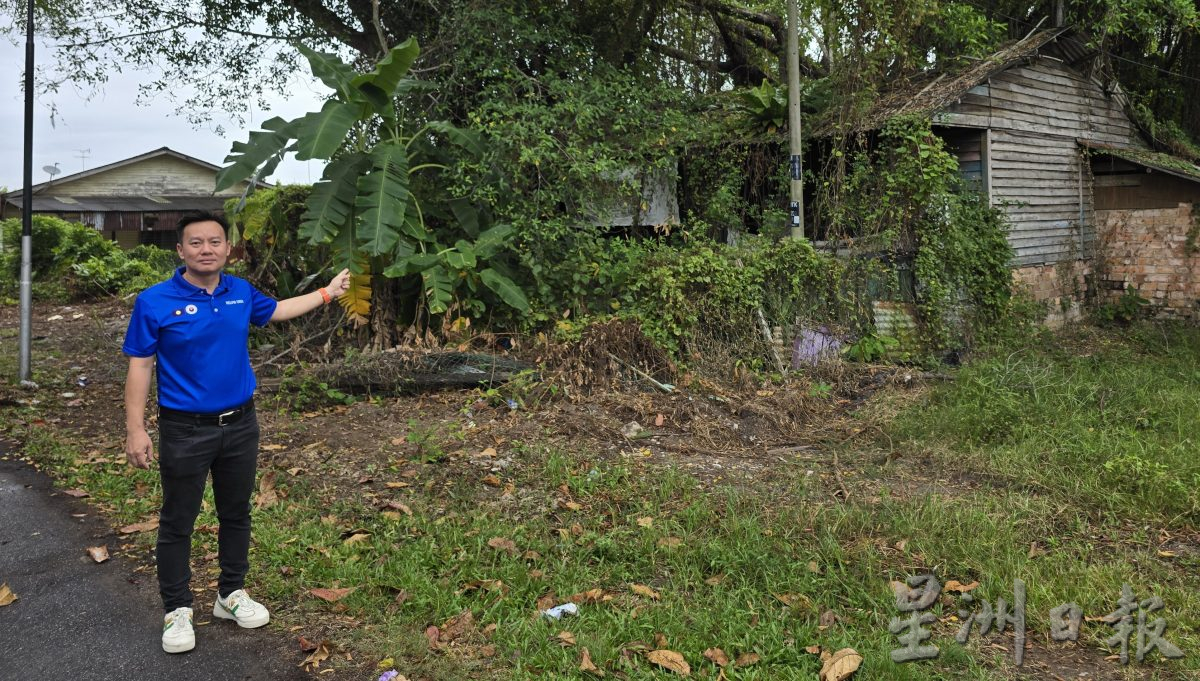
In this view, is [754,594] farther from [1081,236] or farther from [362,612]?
[1081,236]

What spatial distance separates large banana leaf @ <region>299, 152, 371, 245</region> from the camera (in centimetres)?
831

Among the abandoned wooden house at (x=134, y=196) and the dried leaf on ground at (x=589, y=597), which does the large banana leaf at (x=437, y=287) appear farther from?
the abandoned wooden house at (x=134, y=196)

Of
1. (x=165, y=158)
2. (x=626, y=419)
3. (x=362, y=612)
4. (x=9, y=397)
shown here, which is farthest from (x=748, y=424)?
(x=165, y=158)

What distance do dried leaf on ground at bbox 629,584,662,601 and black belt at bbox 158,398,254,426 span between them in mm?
2059

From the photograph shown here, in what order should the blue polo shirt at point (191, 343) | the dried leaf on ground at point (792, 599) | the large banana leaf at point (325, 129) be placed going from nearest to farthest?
the blue polo shirt at point (191, 343) → the dried leaf on ground at point (792, 599) → the large banana leaf at point (325, 129)

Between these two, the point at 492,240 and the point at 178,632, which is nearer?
the point at 178,632

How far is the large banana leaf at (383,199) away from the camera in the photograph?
321 inches

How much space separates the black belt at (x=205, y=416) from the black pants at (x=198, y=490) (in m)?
0.01

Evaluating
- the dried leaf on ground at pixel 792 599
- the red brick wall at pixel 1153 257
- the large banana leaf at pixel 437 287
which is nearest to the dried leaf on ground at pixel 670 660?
the dried leaf on ground at pixel 792 599

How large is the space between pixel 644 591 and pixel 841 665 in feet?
3.59

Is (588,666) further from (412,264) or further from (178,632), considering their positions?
(412,264)

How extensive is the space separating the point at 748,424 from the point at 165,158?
2846 cm

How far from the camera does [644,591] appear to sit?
4258mm

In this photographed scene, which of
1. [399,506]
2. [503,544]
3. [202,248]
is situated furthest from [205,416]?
[399,506]
